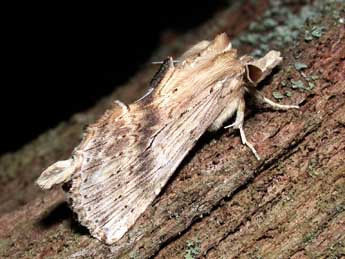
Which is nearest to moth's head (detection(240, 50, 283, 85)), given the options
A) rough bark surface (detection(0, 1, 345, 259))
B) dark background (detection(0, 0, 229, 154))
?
rough bark surface (detection(0, 1, 345, 259))

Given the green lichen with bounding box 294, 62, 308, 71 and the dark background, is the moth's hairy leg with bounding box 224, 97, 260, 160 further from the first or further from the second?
the dark background

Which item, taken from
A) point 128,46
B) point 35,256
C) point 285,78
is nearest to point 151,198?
point 35,256

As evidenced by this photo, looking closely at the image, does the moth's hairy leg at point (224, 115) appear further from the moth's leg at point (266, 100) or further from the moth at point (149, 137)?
the moth's leg at point (266, 100)

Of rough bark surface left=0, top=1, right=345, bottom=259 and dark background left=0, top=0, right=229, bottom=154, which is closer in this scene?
rough bark surface left=0, top=1, right=345, bottom=259

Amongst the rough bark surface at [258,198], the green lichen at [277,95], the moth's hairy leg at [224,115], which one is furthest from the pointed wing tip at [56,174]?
the green lichen at [277,95]

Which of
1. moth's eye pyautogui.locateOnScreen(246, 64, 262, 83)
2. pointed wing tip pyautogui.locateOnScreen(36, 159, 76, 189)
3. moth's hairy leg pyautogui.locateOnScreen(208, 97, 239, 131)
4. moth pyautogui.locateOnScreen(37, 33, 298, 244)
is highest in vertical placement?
pointed wing tip pyautogui.locateOnScreen(36, 159, 76, 189)

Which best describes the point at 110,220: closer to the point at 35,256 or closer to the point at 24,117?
the point at 35,256

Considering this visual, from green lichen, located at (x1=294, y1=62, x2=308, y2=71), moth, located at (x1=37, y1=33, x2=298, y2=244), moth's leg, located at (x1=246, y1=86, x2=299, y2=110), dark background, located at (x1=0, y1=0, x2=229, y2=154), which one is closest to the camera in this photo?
moth, located at (x1=37, y1=33, x2=298, y2=244)
